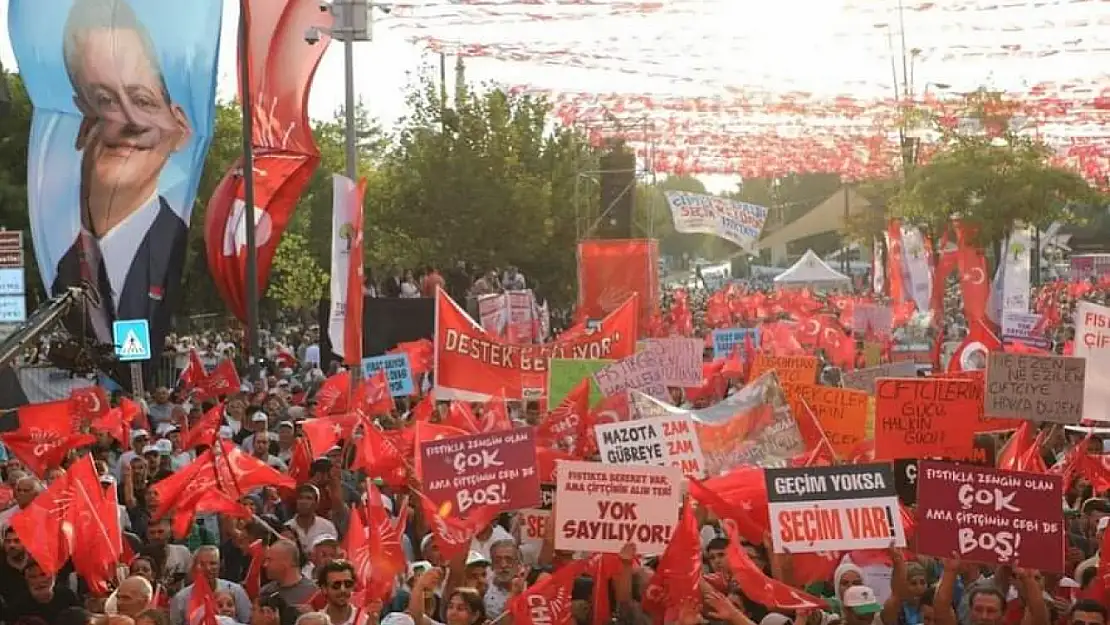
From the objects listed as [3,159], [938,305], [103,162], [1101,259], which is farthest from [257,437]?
[1101,259]

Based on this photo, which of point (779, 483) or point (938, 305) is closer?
point (779, 483)

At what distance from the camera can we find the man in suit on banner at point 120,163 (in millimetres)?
22219

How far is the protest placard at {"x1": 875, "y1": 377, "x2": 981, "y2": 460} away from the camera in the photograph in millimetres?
13203

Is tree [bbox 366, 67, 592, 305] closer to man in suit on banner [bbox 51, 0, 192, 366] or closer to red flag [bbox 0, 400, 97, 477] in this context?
man in suit on banner [bbox 51, 0, 192, 366]

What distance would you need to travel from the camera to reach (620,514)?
1049 centimetres

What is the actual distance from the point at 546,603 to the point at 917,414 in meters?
4.37

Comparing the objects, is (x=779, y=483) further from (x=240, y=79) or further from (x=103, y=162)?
(x=240, y=79)

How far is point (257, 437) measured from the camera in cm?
1605

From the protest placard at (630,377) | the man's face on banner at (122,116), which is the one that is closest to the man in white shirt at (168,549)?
the protest placard at (630,377)

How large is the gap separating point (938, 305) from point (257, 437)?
88.0 feet

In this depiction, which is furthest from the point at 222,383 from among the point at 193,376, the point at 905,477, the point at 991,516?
the point at 991,516

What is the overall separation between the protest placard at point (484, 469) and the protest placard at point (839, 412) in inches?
142

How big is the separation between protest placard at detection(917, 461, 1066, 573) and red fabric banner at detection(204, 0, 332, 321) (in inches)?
633

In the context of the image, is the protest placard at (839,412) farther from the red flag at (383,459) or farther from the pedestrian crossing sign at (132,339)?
the pedestrian crossing sign at (132,339)
